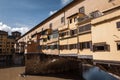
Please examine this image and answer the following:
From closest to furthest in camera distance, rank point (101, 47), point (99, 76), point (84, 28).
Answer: point (101, 47) → point (84, 28) → point (99, 76)

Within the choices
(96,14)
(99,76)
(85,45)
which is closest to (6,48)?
(99,76)

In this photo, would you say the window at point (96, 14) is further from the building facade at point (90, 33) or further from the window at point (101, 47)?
the window at point (101, 47)

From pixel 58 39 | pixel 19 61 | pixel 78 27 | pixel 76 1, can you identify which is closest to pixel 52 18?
pixel 58 39

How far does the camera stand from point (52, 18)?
49875 mm

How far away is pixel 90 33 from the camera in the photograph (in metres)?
26.7

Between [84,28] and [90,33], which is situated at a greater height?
[84,28]

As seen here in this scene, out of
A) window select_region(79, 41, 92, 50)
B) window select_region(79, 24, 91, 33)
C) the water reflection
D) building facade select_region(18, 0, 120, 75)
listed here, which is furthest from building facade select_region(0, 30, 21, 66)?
window select_region(79, 24, 91, 33)

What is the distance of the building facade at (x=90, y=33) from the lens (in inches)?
846

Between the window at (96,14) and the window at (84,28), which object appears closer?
the window at (84,28)

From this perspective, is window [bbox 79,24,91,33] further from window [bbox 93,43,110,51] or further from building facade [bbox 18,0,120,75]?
window [bbox 93,43,110,51]

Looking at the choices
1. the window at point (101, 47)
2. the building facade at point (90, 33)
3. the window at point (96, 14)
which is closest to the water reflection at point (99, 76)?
the building facade at point (90, 33)

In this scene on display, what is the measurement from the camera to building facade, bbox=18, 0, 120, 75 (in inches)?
846

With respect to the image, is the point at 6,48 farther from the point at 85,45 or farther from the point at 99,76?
the point at 85,45

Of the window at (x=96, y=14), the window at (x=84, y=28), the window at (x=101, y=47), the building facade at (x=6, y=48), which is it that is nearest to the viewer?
the window at (x=101, y=47)
